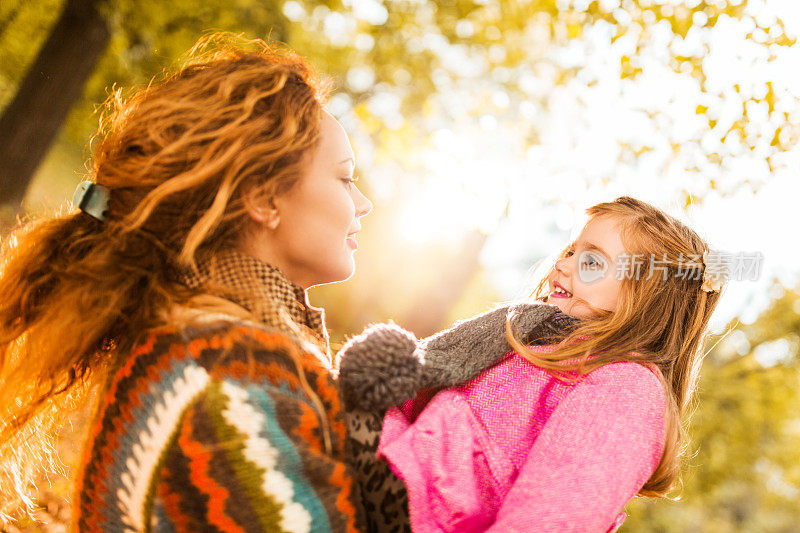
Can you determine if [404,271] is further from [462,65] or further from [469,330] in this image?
[469,330]

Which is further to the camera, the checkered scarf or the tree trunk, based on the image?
the tree trunk

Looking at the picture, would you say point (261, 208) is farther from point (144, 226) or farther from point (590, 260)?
point (590, 260)

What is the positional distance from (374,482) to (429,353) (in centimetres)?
50

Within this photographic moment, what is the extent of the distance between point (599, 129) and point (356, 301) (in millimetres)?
8725

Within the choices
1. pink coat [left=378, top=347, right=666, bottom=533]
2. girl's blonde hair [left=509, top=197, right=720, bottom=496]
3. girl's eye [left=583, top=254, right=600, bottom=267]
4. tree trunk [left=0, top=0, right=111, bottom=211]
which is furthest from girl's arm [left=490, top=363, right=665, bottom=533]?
tree trunk [left=0, top=0, right=111, bottom=211]

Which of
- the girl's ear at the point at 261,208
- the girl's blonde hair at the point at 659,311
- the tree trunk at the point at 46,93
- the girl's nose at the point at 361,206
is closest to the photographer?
the girl's ear at the point at 261,208

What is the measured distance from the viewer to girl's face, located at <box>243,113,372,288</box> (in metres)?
2.13

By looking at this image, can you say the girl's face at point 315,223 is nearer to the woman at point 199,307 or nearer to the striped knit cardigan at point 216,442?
the woman at point 199,307

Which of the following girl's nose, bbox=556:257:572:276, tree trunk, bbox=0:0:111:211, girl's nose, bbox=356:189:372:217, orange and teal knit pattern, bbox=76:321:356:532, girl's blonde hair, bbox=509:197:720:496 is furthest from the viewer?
tree trunk, bbox=0:0:111:211

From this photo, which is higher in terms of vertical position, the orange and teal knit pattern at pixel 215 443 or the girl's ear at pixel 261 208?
the girl's ear at pixel 261 208

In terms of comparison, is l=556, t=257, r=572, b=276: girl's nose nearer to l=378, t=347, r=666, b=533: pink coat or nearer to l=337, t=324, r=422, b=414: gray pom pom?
l=378, t=347, r=666, b=533: pink coat

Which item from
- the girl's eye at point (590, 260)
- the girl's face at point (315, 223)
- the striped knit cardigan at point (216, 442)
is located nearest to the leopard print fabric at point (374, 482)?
the striped knit cardigan at point (216, 442)

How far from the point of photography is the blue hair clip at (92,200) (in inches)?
76.5

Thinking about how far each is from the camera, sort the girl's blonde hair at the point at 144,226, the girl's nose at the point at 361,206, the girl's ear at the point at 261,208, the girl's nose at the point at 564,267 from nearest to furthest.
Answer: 1. the girl's blonde hair at the point at 144,226
2. the girl's ear at the point at 261,208
3. the girl's nose at the point at 361,206
4. the girl's nose at the point at 564,267
